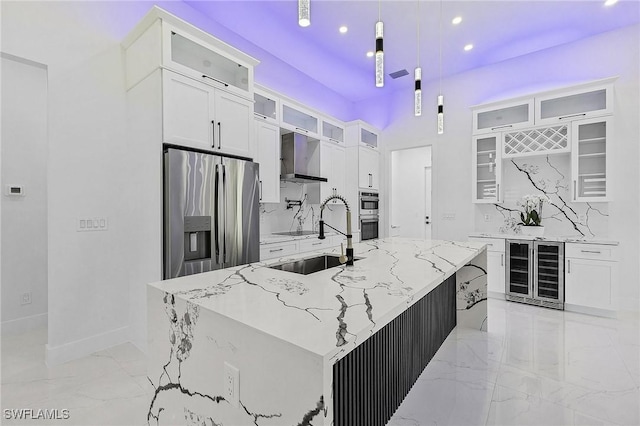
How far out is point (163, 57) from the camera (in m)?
2.33

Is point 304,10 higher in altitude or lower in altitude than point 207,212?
higher

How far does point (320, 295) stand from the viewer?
47.4 inches

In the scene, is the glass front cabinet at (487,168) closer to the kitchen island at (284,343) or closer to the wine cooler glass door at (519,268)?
the wine cooler glass door at (519,268)

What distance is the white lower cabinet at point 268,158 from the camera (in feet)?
11.9

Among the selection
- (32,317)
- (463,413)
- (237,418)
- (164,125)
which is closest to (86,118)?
(164,125)

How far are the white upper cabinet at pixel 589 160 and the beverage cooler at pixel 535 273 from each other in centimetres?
76

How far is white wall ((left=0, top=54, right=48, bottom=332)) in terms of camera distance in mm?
2955

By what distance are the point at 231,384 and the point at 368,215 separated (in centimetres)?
445

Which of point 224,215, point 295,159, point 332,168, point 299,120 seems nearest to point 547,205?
point 332,168

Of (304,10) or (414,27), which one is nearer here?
(304,10)

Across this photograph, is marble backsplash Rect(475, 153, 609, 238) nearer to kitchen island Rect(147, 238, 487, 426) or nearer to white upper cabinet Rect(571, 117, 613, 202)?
white upper cabinet Rect(571, 117, 613, 202)

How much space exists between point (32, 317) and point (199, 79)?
2947 mm

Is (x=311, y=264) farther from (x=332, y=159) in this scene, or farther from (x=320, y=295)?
(x=332, y=159)

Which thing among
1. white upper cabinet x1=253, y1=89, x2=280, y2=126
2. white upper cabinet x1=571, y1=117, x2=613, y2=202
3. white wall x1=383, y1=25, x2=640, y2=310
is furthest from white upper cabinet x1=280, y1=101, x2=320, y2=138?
white upper cabinet x1=571, y1=117, x2=613, y2=202
